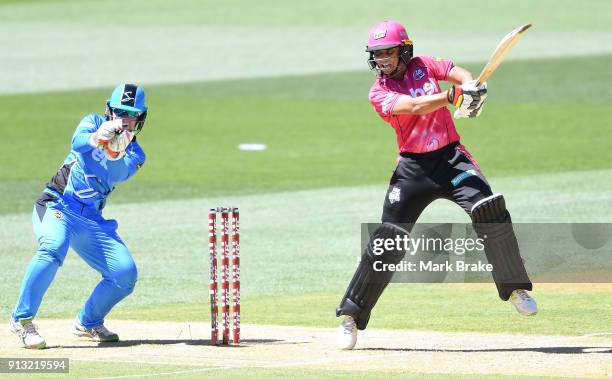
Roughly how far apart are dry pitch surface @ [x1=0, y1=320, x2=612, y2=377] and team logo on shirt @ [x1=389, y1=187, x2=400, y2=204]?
1128mm

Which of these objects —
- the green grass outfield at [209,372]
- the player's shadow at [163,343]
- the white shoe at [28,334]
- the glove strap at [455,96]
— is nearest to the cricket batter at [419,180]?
the glove strap at [455,96]

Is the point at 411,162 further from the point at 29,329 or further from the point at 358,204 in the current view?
the point at 358,204

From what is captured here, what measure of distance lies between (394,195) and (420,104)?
0.81m

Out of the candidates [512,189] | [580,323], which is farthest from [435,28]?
[580,323]

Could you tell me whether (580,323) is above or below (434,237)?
below

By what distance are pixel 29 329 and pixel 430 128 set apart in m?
3.42

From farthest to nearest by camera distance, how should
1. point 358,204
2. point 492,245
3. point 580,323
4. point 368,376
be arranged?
point 358,204
point 580,323
point 492,245
point 368,376

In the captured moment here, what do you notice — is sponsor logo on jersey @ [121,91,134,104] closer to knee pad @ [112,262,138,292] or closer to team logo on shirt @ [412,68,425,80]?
knee pad @ [112,262,138,292]

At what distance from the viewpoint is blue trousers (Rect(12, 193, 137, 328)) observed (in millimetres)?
11406

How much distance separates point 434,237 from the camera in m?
17.2

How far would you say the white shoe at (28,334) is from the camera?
36.9 ft

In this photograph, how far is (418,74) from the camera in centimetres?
1142

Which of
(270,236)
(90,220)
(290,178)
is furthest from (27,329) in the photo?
(290,178)

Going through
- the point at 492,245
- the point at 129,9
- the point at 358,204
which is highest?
the point at 129,9
